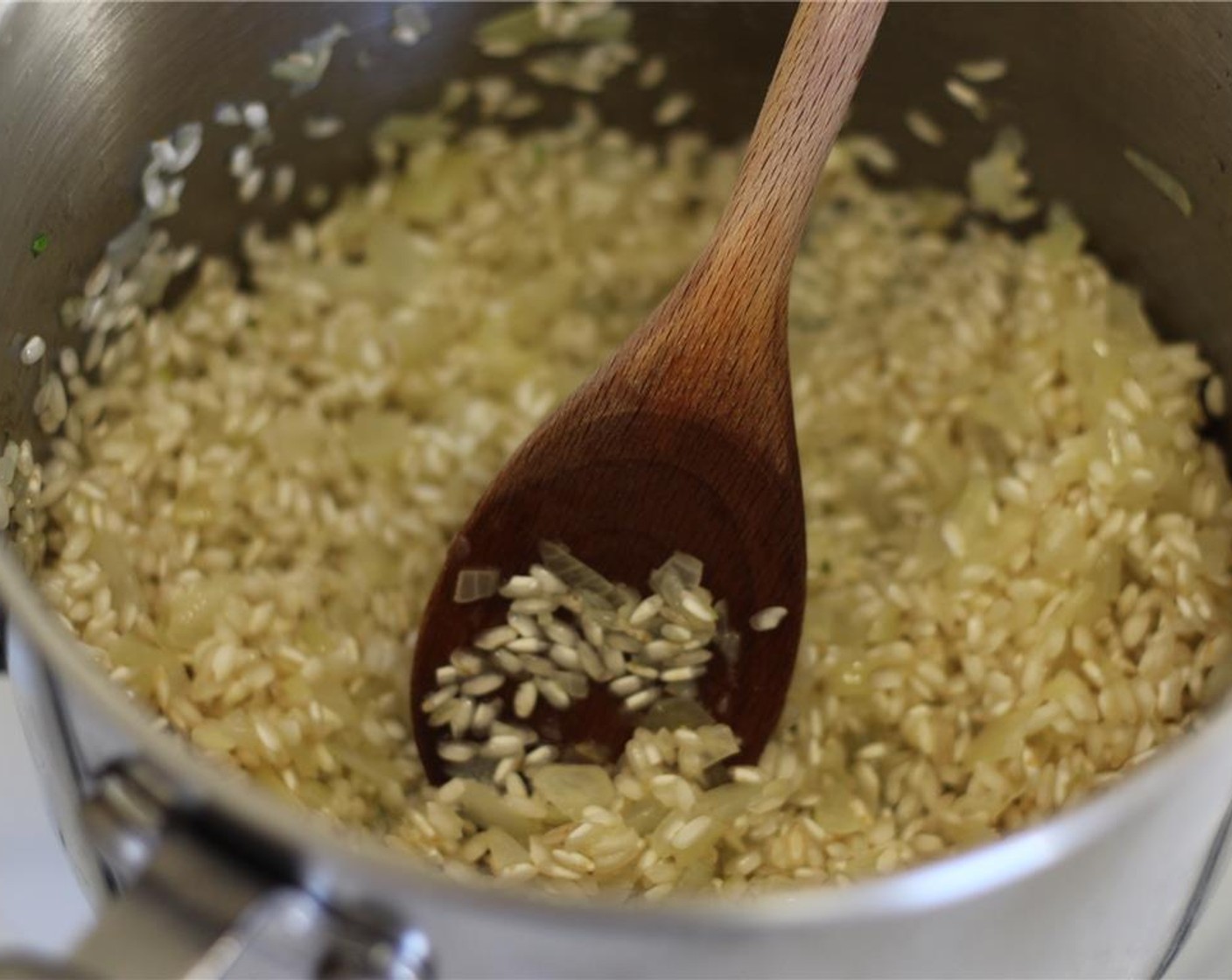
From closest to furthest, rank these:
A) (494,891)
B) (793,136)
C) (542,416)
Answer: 1. (494,891)
2. (793,136)
3. (542,416)

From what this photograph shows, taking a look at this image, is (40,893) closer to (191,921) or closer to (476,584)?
(476,584)

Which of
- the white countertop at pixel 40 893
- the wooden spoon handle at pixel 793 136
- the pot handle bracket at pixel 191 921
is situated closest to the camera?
the pot handle bracket at pixel 191 921

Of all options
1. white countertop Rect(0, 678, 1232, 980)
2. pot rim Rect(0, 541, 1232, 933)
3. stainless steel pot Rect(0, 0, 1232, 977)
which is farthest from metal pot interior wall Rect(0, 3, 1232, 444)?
pot rim Rect(0, 541, 1232, 933)

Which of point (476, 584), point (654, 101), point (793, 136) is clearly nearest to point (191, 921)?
point (476, 584)

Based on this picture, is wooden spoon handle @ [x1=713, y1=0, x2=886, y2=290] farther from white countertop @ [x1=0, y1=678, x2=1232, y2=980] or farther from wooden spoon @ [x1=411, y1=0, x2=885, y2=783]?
white countertop @ [x1=0, y1=678, x2=1232, y2=980]

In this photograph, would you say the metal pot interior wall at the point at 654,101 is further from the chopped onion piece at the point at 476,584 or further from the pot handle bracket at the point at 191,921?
the pot handle bracket at the point at 191,921

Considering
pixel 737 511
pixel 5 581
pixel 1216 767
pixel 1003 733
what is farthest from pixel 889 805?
pixel 5 581

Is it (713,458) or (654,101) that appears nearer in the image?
(713,458)

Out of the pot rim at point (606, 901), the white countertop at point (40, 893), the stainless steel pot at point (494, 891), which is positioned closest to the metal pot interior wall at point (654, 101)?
the stainless steel pot at point (494, 891)
